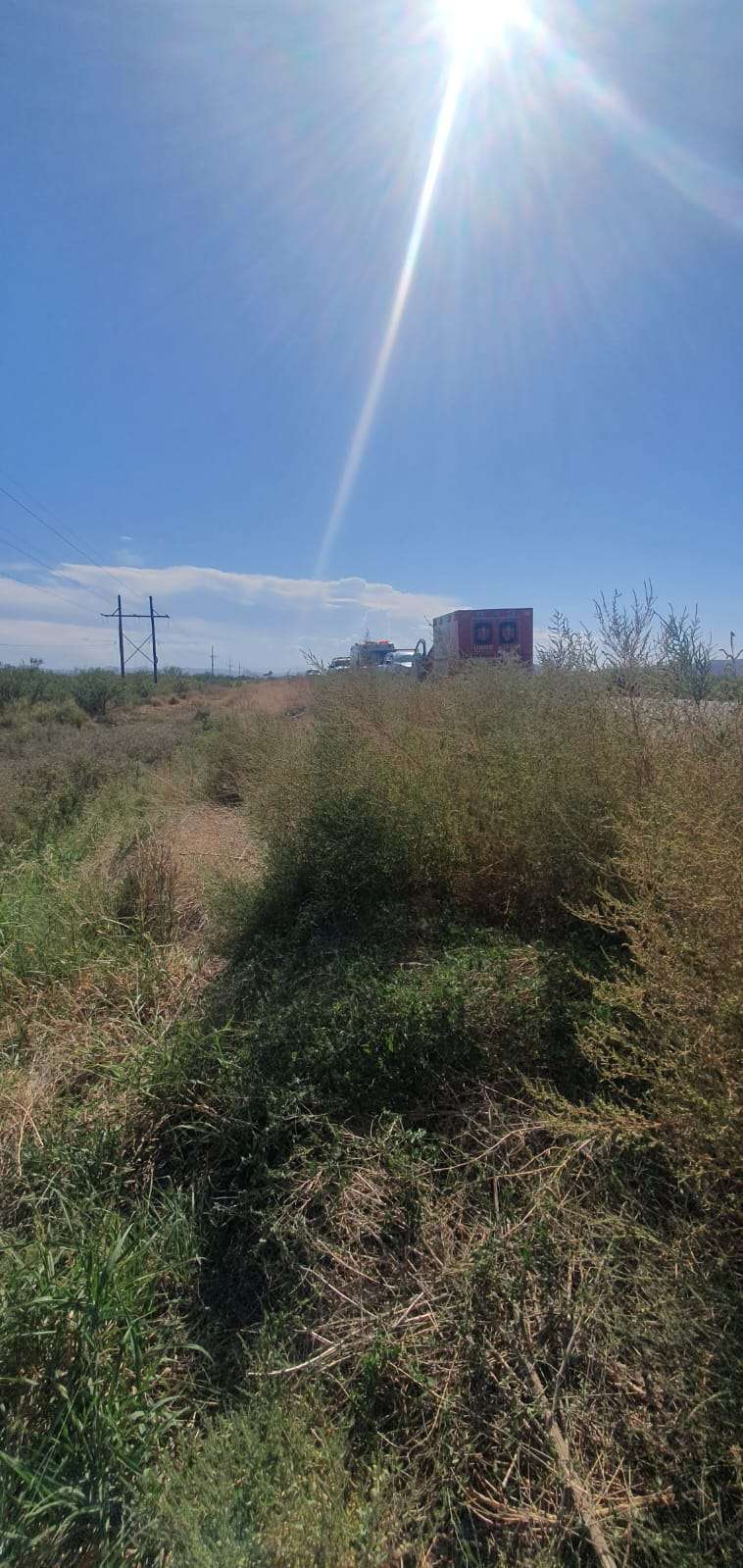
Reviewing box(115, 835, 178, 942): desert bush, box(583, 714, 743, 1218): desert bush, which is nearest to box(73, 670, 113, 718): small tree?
box(115, 835, 178, 942): desert bush

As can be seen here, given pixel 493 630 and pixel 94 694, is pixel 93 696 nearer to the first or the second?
pixel 94 694

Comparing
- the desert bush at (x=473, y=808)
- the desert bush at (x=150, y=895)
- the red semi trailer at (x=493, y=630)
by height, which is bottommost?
the desert bush at (x=150, y=895)

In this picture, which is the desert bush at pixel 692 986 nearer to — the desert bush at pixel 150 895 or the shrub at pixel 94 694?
the desert bush at pixel 150 895

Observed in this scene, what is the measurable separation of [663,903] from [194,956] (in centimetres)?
253

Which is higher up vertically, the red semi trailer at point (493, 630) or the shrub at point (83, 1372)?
the red semi trailer at point (493, 630)

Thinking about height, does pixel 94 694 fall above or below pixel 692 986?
above

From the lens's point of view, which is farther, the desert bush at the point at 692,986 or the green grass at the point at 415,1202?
the desert bush at the point at 692,986

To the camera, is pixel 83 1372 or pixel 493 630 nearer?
pixel 83 1372

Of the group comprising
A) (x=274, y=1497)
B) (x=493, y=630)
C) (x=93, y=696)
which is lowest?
(x=274, y=1497)

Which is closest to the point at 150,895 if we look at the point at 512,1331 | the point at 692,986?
the point at 512,1331

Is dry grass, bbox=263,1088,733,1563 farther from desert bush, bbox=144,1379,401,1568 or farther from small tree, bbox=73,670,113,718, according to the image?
small tree, bbox=73,670,113,718

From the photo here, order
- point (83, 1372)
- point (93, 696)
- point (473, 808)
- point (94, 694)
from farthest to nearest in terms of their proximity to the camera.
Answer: point (94, 694)
point (93, 696)
point (473, 808)
point (83, 1372)

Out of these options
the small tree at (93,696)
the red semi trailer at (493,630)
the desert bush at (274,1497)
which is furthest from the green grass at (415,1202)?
the small tree at (93,696)

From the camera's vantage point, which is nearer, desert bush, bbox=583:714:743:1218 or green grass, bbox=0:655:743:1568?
green grass, bbox=0:655:743:1568
